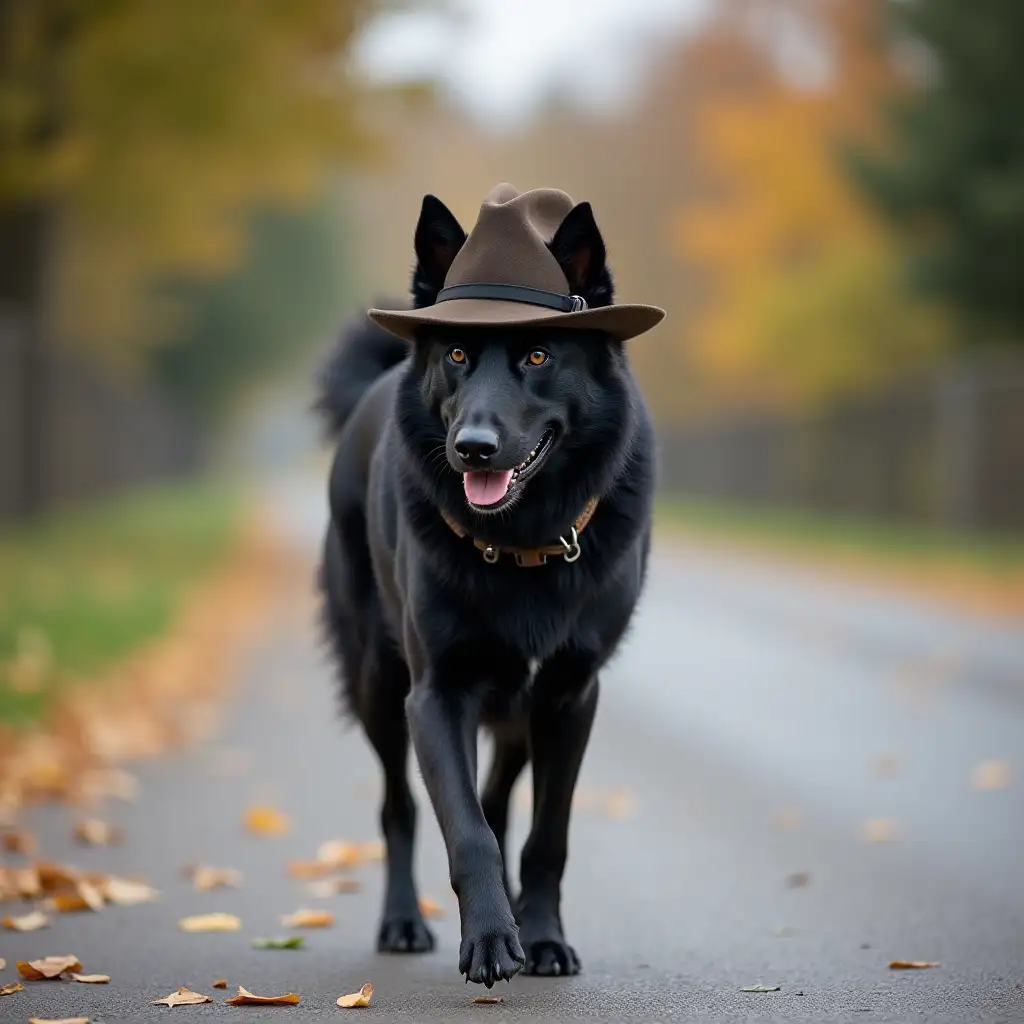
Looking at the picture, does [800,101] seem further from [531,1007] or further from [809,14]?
[531,1007]

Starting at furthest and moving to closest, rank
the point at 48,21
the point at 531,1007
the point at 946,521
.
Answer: the point at 946,521, the point at 48,21, the point at 531,1007

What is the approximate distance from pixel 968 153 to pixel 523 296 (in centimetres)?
2332

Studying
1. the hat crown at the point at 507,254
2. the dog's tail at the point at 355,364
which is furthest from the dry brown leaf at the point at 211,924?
the hat crown at the point at 507,254

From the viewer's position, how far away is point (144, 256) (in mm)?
26922

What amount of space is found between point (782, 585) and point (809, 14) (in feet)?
68.8

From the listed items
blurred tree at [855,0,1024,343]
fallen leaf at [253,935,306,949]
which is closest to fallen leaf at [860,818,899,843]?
fallen leaf at [253,935,306,949]

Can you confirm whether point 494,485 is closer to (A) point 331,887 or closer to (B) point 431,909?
(B) point 431,909

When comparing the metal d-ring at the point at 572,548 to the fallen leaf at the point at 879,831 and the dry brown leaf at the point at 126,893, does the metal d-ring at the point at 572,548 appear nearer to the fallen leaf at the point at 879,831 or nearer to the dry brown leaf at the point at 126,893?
the dry brown leaf at the point at 126,893

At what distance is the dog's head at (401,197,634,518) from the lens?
4.45 m

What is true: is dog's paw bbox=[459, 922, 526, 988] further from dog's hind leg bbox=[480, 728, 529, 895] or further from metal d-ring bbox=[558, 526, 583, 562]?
dog's hind leg bbox=[480, 728, 529, 895]

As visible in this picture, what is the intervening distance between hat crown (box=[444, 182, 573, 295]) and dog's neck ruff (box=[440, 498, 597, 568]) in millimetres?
583

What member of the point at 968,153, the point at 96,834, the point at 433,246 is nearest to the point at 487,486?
the point at 433,246

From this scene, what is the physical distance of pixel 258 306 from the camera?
136ft

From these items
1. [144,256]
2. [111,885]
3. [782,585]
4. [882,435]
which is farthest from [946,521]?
[111,885]
